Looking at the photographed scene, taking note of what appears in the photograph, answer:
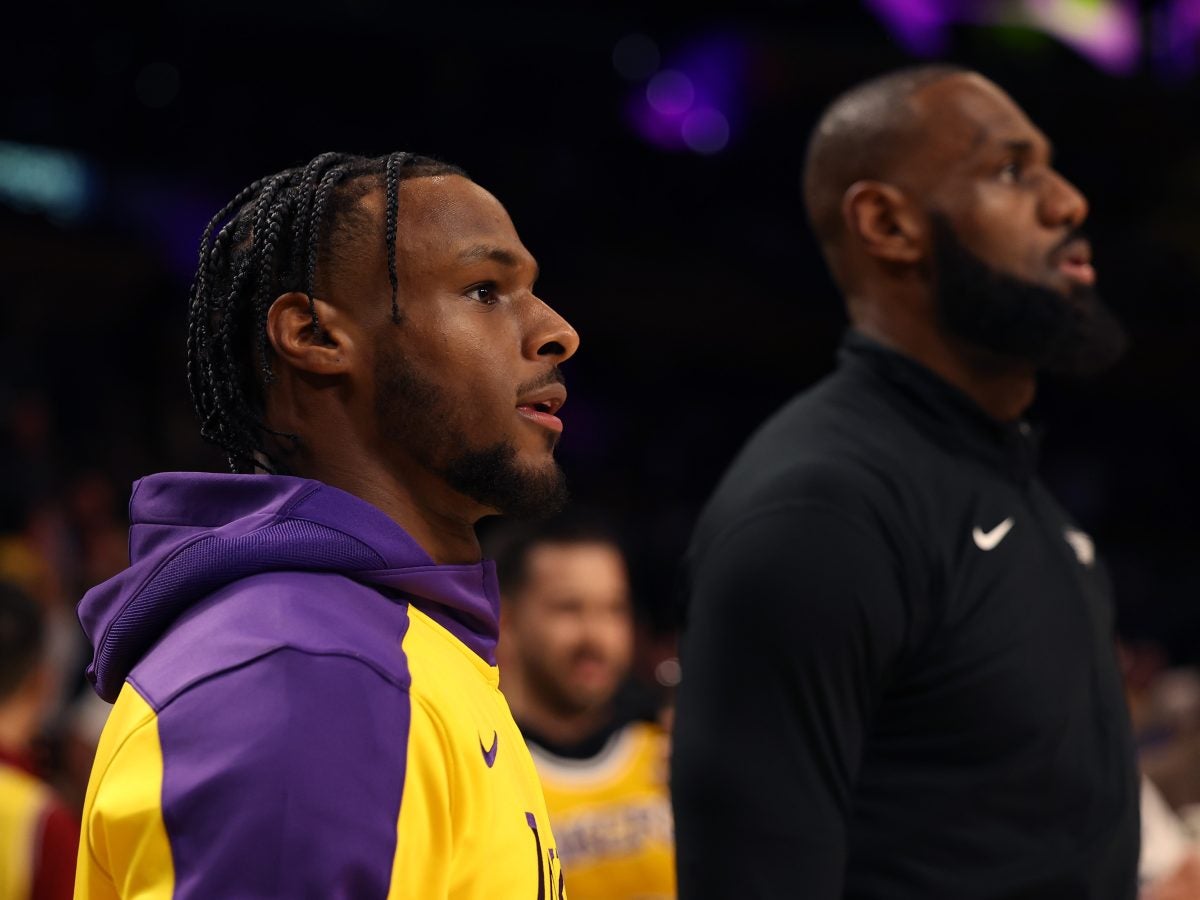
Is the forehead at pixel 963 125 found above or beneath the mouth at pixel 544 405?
above

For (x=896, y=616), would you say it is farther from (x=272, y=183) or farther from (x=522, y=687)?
(x=522, y=687)

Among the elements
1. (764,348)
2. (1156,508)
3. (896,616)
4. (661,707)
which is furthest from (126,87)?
(896,616)

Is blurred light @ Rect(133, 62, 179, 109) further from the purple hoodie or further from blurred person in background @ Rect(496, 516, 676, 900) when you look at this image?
the purple hoodie

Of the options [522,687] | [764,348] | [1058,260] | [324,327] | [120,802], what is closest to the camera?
[120,802]

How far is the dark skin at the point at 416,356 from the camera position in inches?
55.6

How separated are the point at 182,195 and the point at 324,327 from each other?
27.8 ft

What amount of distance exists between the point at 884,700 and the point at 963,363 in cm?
55

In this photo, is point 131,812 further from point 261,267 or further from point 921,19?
point 921,19

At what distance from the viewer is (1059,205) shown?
225 cm

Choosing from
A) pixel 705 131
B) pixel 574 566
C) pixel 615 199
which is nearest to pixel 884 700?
pixel 574 566

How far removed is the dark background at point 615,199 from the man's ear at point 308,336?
637 cm

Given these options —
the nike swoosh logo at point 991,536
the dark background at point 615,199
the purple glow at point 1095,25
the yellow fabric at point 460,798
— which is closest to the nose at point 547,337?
the yellow fabric at point 460,798

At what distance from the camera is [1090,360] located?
2.29m

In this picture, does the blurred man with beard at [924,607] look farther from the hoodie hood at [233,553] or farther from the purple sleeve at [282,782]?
the purple sleeve at [282,782]
